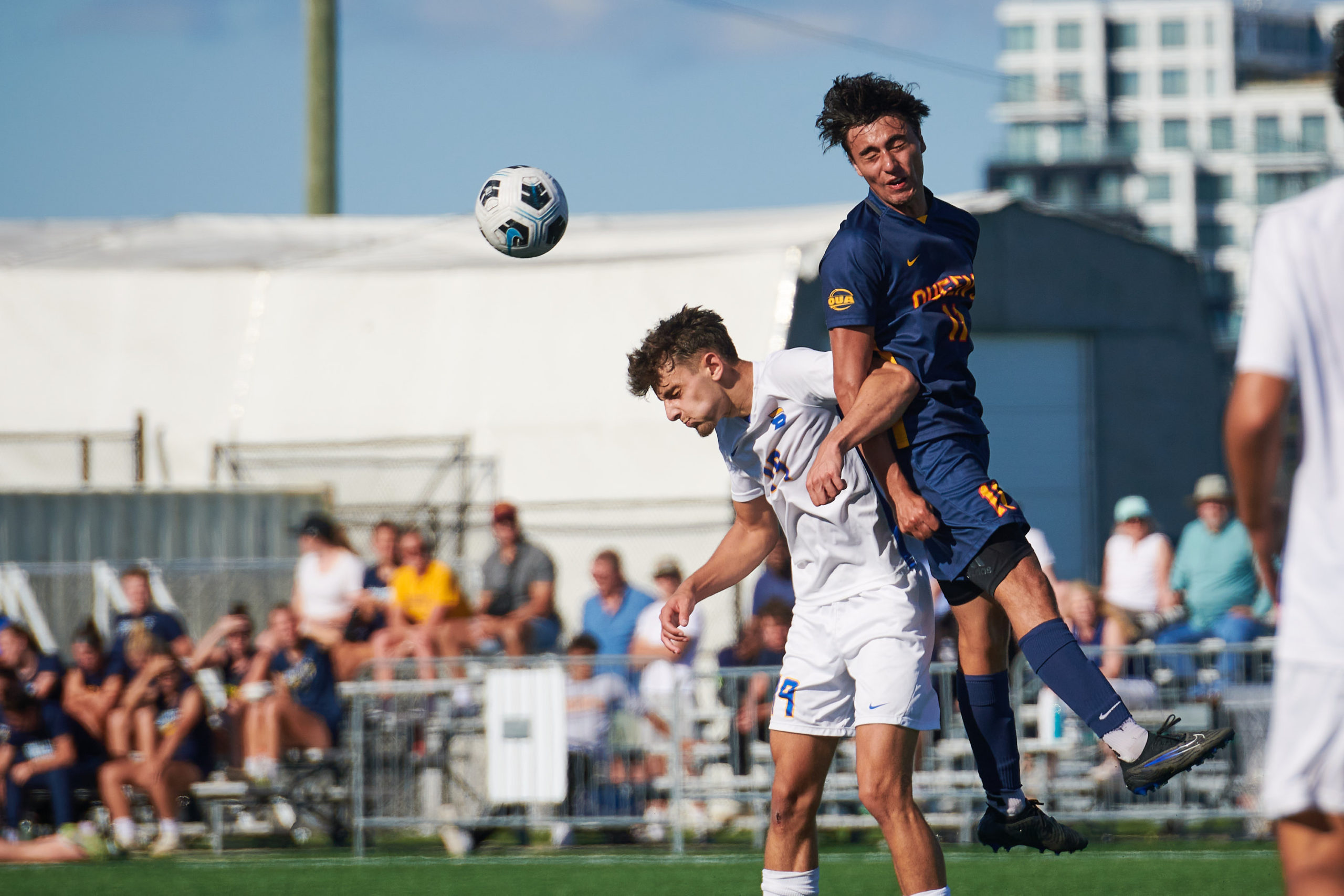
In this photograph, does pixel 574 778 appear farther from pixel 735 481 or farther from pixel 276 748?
pixel 735 481

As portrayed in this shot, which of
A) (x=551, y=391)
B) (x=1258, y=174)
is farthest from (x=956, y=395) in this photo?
(x=1258, y=174)

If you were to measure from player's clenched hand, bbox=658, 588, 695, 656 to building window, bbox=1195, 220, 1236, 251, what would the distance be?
390 ft

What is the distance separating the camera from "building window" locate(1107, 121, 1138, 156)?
119 metres

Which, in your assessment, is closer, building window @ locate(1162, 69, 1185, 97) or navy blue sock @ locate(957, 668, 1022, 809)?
navy blue sock @ locate(957, 668, 1022, 809)

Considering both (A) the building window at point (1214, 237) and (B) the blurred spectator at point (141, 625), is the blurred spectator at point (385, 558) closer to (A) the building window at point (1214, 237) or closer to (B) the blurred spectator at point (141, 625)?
(B) the blurred spectator at point (141, 625)

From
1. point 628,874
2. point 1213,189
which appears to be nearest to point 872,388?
point 628,874

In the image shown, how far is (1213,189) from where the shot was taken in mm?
118062

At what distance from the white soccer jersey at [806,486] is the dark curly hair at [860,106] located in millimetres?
722

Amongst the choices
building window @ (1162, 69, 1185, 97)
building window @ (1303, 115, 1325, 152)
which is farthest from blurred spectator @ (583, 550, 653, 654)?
building window @ (1162, 69, 1185, 97)

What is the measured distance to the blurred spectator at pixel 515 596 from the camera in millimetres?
12555

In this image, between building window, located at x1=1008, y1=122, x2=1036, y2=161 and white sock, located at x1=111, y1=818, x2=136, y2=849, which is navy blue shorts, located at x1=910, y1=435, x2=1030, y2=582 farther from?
building window, located at x1=1008, y1=122, x2=1036, y2=161

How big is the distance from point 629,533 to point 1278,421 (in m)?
14.8

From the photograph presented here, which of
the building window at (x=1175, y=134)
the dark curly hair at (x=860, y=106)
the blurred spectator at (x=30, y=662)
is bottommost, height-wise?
the blurred spectator at (x=30, y=662)

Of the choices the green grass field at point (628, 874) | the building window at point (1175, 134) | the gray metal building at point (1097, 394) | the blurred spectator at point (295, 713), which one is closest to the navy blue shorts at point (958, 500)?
the green grass field at point (628, 874)
